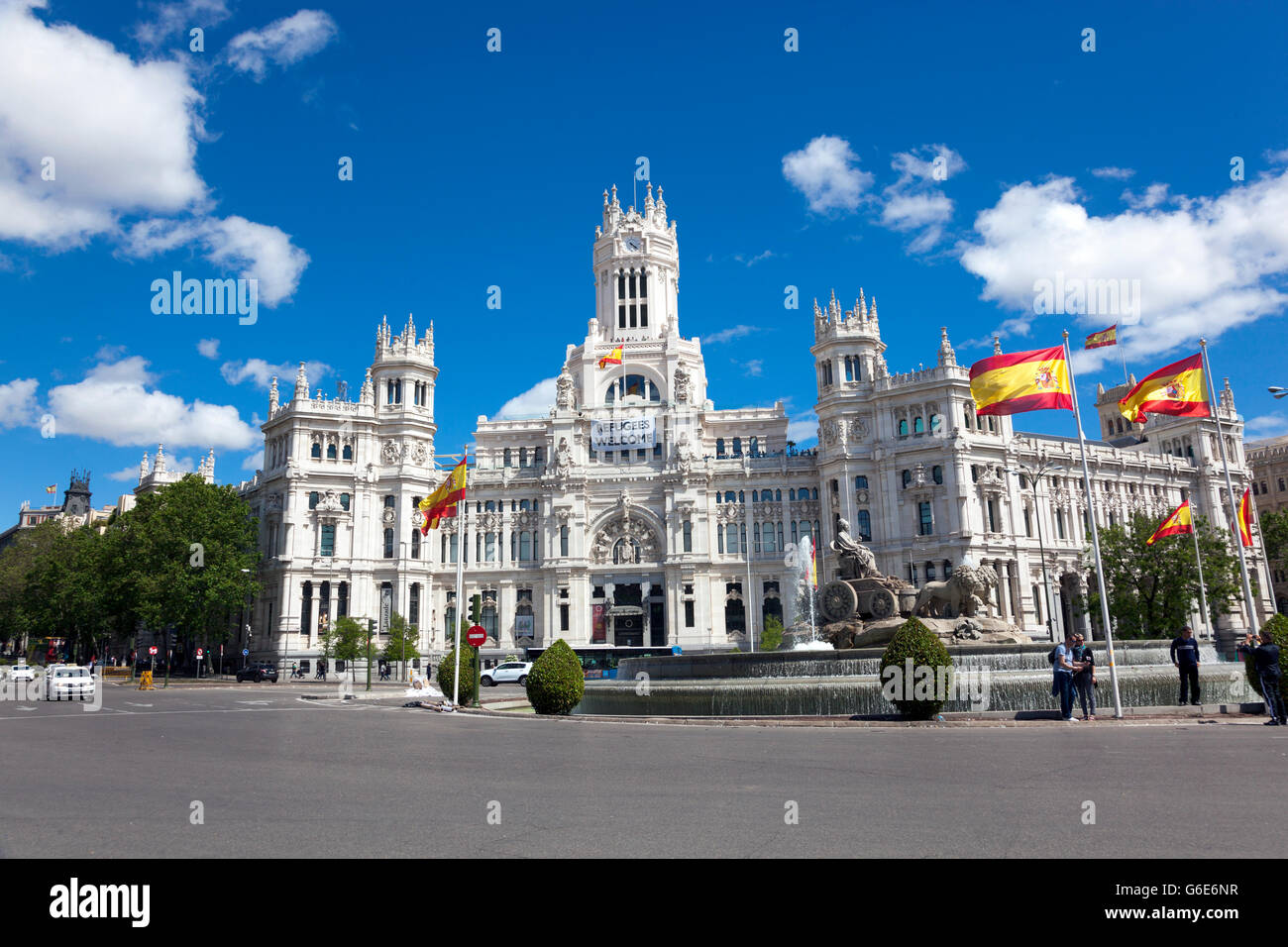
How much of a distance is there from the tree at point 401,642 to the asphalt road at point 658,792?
45880 millimetres

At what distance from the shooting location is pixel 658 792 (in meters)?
11.4

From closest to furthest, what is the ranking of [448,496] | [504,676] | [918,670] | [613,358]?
[918,670]
[448,496]
[504,676]
[613,358]

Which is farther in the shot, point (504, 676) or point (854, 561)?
point (504, 676)

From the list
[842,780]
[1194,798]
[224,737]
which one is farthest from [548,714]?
[1194,798]

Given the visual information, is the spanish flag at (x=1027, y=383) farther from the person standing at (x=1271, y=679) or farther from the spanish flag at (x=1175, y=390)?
the person standing at (x=1271, y=679)

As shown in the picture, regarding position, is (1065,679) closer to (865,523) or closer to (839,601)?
(839,601)

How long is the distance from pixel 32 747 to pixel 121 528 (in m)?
73.0

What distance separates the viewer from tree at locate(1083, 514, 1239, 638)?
198 feet

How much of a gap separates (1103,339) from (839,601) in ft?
42.1

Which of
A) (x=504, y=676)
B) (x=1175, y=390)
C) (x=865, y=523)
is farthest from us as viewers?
(x=865, y=523)

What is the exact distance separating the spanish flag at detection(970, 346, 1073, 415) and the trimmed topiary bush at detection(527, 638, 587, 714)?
15.1 meters

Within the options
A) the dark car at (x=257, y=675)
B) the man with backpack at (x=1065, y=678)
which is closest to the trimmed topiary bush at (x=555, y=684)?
the man with backpack at (x=1065, y=678)

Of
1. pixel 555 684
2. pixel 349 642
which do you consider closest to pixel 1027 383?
pixel 555 684

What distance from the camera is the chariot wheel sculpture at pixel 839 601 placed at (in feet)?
105
